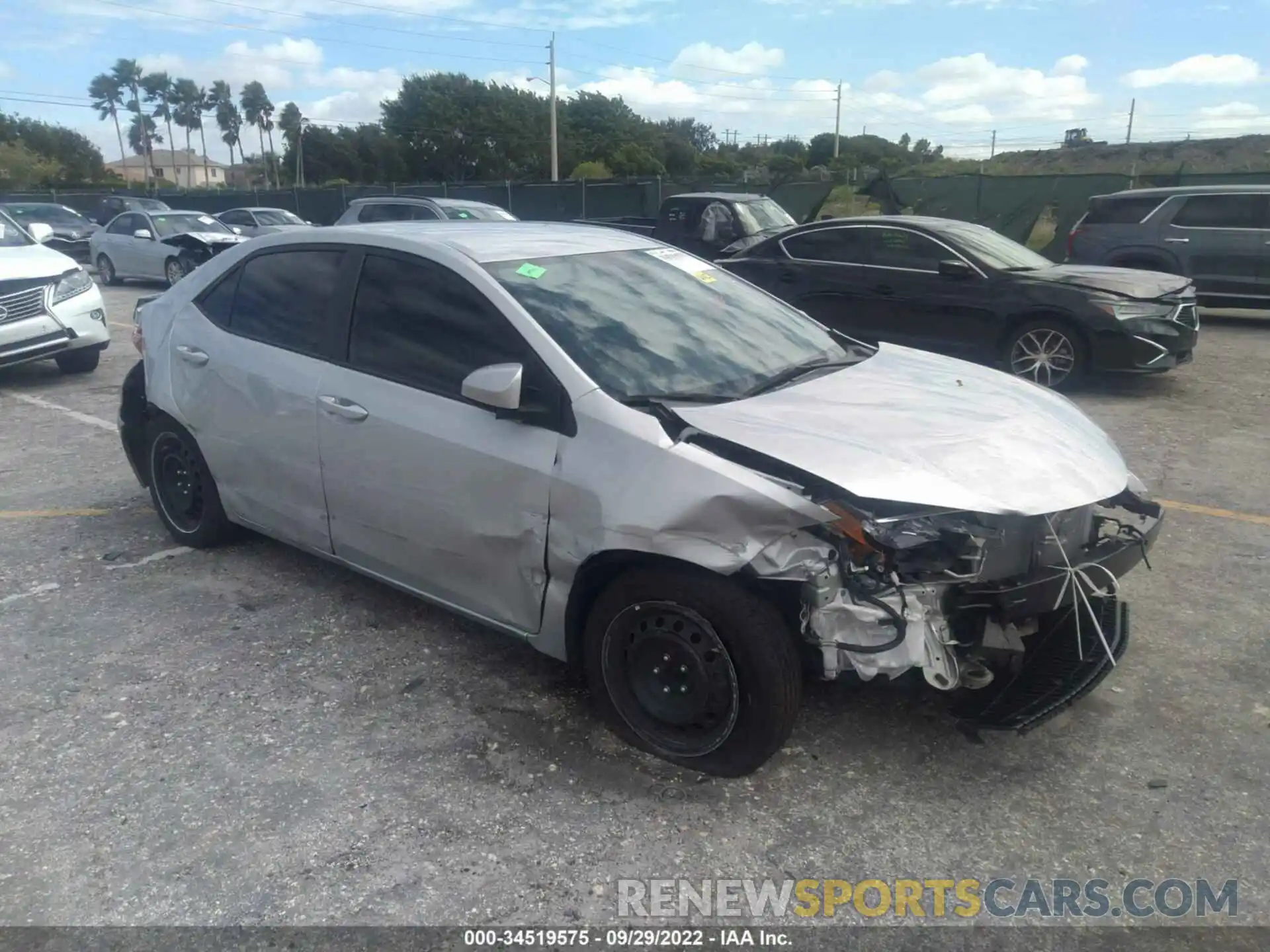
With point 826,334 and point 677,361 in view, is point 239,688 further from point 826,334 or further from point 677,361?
point 826,334

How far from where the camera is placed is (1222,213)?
40.9 feet

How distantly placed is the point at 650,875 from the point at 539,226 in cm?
296

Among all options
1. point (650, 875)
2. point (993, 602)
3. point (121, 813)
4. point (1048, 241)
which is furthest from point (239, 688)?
point (1048, 241)

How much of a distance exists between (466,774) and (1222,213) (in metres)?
12.9

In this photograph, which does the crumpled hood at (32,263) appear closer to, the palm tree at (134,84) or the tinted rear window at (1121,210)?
the tinted rear window at (1121,210)

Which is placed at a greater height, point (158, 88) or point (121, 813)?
point (158, 88)

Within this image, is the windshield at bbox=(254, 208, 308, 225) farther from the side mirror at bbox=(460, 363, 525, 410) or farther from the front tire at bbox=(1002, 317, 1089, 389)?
the side mirror at bbox=(460, 363, 525, 410)

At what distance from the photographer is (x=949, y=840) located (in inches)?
113

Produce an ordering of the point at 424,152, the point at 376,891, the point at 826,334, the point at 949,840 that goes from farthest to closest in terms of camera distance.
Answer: the point at 424,152 → the point at 826,334 → the point at 949,840 → the point at 376,891

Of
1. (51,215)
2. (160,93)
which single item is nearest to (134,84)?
(160,93)

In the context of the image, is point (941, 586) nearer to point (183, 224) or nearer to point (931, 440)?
point (931, 440)

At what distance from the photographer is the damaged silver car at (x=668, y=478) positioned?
286 centimetres

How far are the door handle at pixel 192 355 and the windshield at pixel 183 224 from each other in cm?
1517

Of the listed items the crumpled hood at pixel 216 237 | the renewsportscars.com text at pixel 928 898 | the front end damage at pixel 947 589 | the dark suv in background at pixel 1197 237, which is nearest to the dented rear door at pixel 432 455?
the front end damage at pixel 947 589
